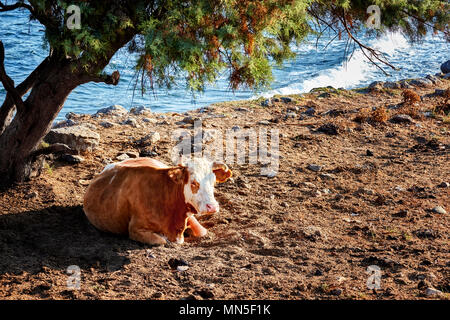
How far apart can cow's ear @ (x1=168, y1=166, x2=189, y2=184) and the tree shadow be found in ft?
3.11

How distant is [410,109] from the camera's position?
40.9 feet

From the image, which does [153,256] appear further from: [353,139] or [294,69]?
[294,69]

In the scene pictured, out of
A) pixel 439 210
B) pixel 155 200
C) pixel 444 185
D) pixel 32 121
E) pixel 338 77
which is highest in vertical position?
pixel 32 121

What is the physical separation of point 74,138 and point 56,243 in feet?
9.83

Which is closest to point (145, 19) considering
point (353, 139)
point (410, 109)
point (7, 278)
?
point (7, 278)

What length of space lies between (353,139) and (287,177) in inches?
99.9

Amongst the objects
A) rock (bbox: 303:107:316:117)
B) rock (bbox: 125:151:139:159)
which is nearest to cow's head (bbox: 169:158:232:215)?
rock (bbox: 125:151:139:159)

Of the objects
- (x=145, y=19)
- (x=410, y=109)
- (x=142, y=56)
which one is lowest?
(x=410, y=109)

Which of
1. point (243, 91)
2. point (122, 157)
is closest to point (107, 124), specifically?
point (122, 157)

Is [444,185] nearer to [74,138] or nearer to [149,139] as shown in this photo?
[149,139]

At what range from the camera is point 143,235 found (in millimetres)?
6816

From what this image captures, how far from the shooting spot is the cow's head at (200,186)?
6.65 m

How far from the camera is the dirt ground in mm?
5637

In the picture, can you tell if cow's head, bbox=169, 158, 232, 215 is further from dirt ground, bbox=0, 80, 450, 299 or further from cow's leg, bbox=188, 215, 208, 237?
dirt ground, bbox=0, 80, 450, 299
